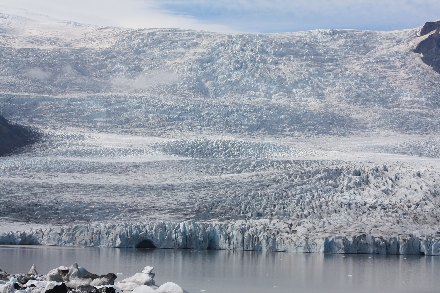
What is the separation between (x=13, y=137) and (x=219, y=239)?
16099 millimetres

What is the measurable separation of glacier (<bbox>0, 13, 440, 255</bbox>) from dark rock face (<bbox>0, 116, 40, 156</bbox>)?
1.08m

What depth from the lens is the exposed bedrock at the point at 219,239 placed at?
20719 mm

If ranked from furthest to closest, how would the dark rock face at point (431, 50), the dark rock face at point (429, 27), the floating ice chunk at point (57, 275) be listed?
the dark rock face at point (429, 27) → the dark rock face at point (431, 50) → the floating ice chunk at point (57, 275)

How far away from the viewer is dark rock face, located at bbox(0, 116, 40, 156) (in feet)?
109

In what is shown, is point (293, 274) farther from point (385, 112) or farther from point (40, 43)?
point (40, 43)

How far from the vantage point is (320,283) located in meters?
15.5

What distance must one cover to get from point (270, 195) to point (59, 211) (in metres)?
6.43

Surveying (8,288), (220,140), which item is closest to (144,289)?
(8,288)

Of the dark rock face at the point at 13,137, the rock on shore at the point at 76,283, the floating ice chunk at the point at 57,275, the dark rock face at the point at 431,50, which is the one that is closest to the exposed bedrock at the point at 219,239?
the rock on shore at the point at 76,283

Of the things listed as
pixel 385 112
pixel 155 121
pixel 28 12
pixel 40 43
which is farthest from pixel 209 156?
pixel 28 12

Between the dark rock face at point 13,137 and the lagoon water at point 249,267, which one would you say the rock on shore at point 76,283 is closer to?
the lagoon water at point 249,267

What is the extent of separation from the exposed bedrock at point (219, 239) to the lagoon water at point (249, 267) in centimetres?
38

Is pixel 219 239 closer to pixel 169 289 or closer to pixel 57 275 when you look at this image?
pixel 57 275

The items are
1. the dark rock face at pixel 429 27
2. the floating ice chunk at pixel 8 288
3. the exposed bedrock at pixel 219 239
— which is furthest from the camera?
the dark rock face at pixel 429 27
